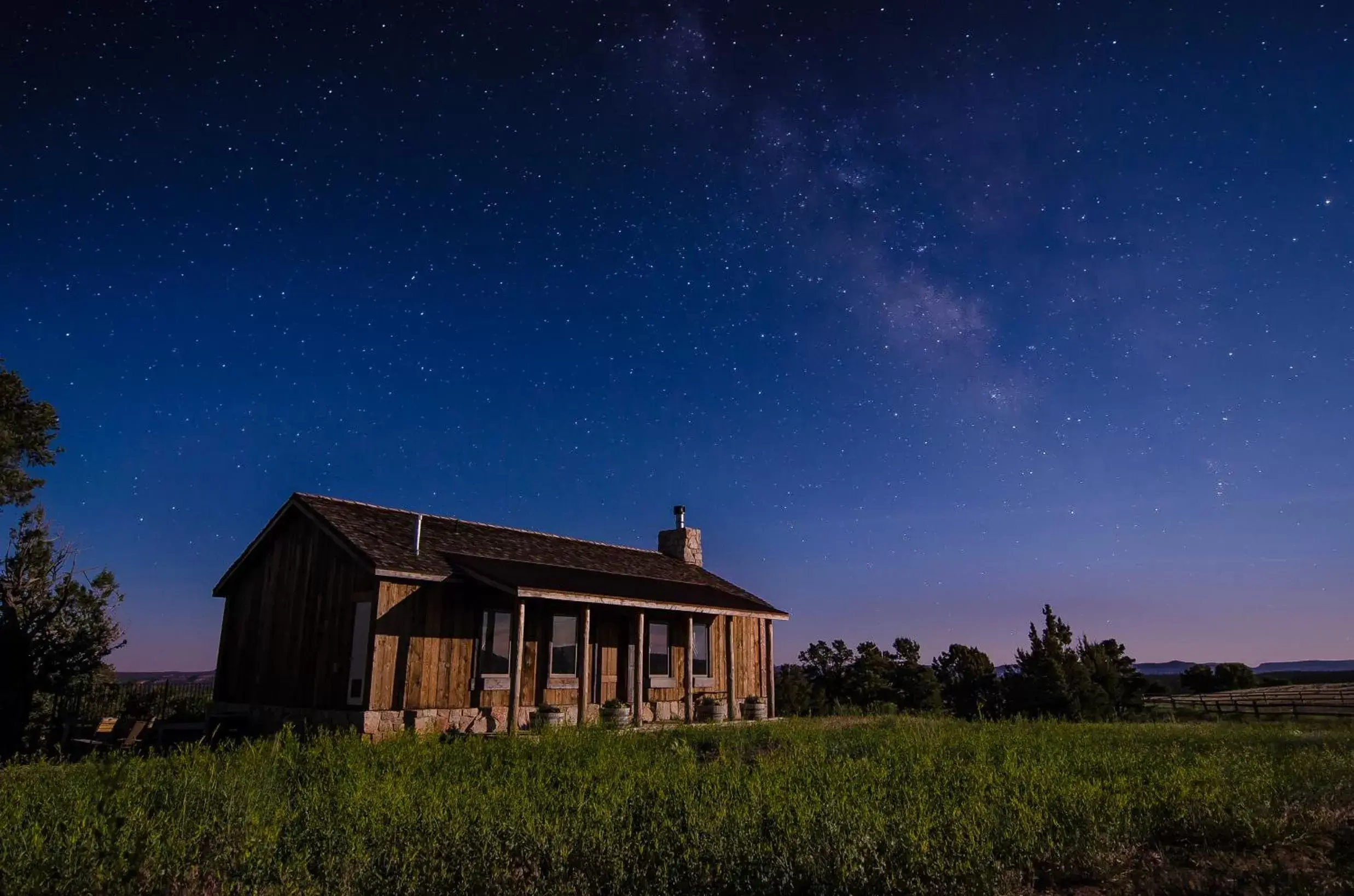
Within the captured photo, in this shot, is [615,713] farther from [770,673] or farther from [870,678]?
[870,678]

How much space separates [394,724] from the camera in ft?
51.9

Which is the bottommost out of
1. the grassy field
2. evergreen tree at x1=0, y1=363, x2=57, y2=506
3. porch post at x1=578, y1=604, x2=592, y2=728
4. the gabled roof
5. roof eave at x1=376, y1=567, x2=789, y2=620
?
the grassy field

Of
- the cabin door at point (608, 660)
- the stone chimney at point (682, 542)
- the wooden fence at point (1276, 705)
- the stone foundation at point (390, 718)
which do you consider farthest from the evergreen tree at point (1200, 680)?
the stone foundation at point (390, 718)

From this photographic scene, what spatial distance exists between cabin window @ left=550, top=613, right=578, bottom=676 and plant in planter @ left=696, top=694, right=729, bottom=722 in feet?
11.9

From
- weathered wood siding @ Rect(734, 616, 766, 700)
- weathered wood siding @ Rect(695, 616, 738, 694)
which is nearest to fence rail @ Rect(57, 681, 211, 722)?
weathered wood siding @ Rect(695, 616, 738, 694)

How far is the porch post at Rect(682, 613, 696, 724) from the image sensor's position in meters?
20.1

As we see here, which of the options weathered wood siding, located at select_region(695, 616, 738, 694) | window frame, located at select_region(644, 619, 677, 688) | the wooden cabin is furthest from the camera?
weathered wood siding, located at select_region(695, 616, 738, 694)

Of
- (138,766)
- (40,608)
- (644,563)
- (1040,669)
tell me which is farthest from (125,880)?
(1040,669)

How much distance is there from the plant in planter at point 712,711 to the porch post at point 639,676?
61.8 inches

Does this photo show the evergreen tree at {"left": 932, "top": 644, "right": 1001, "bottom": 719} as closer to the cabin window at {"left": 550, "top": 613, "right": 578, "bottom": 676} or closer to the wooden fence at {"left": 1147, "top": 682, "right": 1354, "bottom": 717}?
the wooden fence at {"left": 1147, "top": 682, "right": 1354, "bottom": 717}

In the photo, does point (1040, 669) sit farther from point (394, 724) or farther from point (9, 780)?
point (9, 780)

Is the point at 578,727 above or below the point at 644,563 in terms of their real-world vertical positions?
below

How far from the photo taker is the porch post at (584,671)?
17766mm

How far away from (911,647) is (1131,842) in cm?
3003
